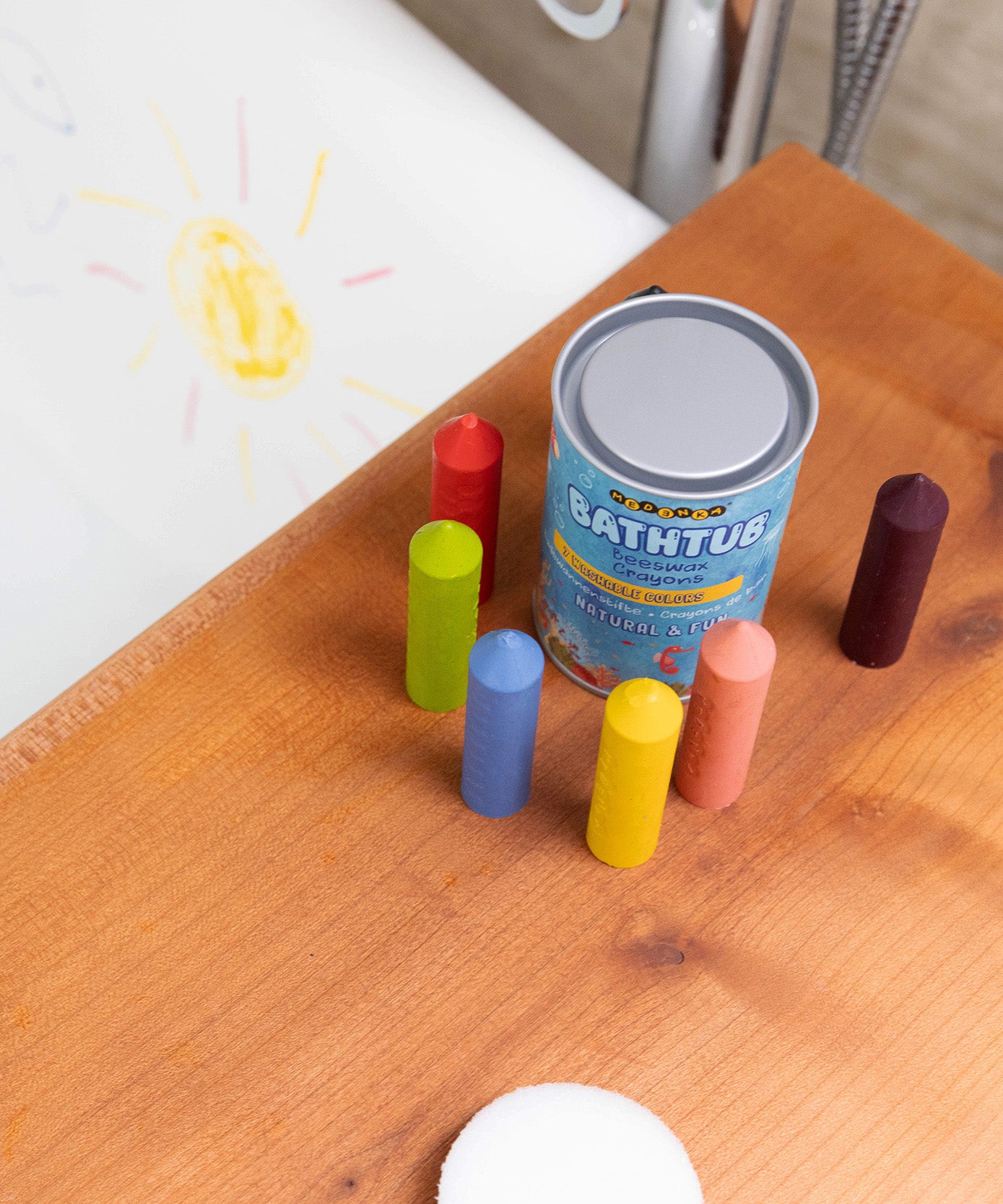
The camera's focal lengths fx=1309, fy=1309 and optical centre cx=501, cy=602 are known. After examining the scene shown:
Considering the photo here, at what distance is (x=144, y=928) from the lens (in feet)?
1.73

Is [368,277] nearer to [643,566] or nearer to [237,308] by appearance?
[237,308]

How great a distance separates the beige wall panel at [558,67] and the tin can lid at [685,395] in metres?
0.90

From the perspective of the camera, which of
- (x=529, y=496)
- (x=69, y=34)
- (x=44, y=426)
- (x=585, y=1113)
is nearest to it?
(x=585, y=1113)

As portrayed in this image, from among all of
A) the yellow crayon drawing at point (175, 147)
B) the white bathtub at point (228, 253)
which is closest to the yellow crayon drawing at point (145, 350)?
the white bathtub at point (228, 253)

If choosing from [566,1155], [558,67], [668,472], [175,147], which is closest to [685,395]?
[668,472]

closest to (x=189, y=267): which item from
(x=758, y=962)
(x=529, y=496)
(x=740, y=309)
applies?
(x=529, y=496)

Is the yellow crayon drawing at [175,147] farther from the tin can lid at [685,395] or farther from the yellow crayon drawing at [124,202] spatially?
the tin can lid at [685,395]

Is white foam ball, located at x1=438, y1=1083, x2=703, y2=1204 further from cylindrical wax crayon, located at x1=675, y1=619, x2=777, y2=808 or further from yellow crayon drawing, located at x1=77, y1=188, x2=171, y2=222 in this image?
yellow crayon drawing, located at x1=77, y1=188, x2=171, y2=222

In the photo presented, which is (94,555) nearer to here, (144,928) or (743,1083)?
(144,928)

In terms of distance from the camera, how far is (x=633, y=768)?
49 cm

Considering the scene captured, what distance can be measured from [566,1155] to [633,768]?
0.46 ft

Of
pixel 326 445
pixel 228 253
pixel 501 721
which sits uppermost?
pixel 501 721

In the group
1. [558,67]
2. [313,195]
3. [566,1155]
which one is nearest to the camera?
[566,1155]

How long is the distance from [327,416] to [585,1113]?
0.64 metres
